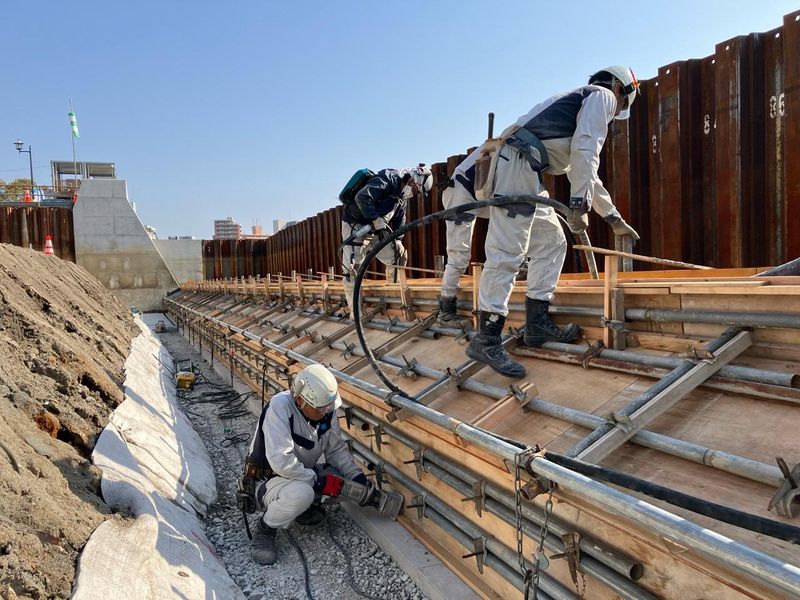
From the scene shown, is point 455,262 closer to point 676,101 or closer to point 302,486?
point 302,486

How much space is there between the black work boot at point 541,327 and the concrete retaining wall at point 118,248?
2624cm

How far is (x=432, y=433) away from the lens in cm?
340

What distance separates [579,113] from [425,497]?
2.67m

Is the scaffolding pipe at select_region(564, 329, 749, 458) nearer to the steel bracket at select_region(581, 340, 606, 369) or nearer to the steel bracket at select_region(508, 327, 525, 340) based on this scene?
the steel bracket at select_region(581, 340, 606, 369)

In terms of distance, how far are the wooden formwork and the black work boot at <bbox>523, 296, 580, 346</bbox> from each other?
0.10 m

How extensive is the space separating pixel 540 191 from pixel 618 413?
5.35 ft

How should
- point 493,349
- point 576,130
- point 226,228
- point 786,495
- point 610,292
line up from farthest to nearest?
1. point 226,228
2. point 493,349
3. point 576,130
4. point 610,292
5. point 786,495

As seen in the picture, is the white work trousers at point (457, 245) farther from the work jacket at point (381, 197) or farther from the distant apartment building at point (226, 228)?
the distant apartment building at point (226, 228)

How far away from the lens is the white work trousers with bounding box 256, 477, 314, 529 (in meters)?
3.92

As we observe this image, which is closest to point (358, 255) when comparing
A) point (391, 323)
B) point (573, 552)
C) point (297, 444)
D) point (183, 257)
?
point (391, 323)

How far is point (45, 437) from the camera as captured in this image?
377 centimetres

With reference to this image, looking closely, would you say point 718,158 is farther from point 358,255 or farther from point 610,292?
point 358,255

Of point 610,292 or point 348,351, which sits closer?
point 610,292

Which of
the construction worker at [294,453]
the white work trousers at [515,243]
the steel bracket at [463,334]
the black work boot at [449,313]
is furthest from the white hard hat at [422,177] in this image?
the construction worker at [294,453]
